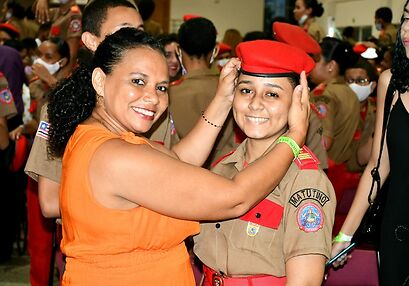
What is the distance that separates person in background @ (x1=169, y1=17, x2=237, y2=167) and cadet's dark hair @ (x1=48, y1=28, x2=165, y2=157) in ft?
6.56

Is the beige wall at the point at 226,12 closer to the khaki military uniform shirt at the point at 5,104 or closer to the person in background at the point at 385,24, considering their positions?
the person in background at the point at 385,24

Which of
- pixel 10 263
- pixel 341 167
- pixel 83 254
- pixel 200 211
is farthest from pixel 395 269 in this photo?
pixel 10 263

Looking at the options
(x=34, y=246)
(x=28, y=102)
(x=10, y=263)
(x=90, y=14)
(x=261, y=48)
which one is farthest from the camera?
(x=28, y=102)

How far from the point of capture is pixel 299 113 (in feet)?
6.86

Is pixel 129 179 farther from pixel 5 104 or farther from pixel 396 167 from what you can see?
pixel 5 104

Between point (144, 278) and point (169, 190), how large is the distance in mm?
290

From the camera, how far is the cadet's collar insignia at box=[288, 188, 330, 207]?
6.68ft

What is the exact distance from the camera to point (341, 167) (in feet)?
15.6

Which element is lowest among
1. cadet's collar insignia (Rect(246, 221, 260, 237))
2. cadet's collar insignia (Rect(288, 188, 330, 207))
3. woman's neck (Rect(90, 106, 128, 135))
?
cadet's collar insignia (Rect(246, 221, 260, 237))

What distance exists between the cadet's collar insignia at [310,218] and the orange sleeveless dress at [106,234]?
0.32m

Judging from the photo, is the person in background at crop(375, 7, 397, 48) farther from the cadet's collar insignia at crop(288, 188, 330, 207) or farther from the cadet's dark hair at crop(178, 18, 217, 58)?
the cadet's collar insignia at crop(288, 188, 330, 207)

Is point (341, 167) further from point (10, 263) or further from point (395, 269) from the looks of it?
point (10, 263)

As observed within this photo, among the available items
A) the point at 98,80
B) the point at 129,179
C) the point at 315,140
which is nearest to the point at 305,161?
the point at 129,179

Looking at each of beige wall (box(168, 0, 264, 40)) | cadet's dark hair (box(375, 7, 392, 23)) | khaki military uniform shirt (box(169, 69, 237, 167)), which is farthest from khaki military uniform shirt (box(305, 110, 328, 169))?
beige wall (box(168, 0, 264, 40))
